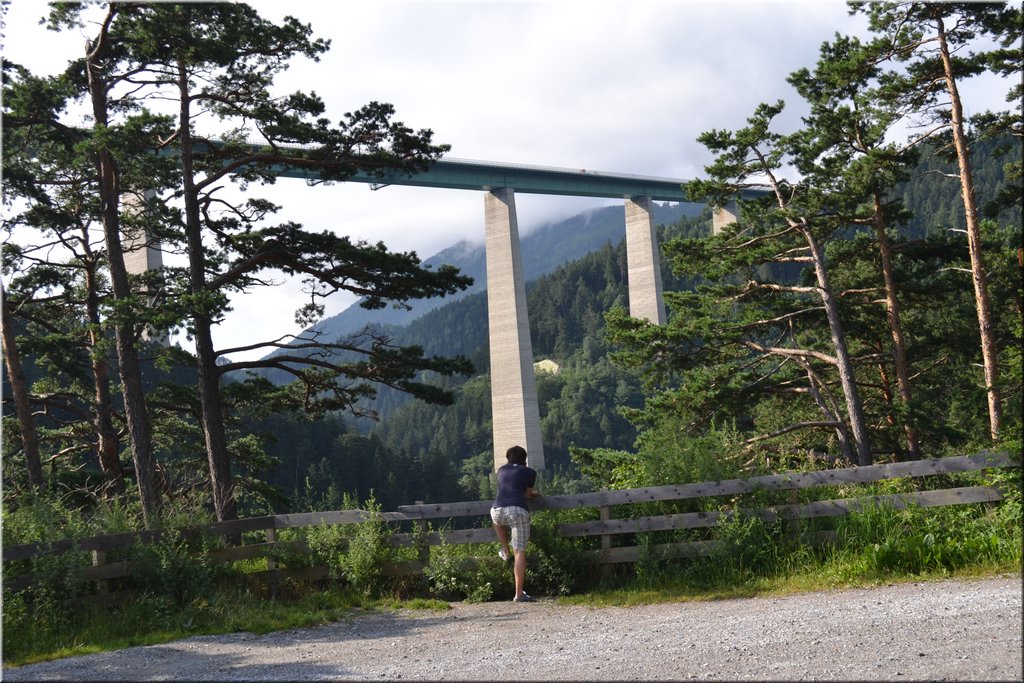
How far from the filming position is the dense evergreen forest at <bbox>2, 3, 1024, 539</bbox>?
15.8 meters

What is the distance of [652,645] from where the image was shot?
261 inches

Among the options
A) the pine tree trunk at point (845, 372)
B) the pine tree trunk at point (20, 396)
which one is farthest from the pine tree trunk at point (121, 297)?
the pine tree trunk at point (845, 372)

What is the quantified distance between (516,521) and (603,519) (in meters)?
0.97

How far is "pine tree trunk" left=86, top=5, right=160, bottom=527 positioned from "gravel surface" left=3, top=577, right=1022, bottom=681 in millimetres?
8638

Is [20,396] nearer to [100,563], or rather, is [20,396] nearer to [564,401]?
[100,563]

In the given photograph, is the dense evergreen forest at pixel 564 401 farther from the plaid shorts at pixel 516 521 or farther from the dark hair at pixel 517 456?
the plaid shorts at pixel 516 521

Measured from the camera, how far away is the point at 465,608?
915 cm

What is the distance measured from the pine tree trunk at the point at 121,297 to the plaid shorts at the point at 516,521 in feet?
27.8

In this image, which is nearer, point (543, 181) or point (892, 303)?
point (892, 303)

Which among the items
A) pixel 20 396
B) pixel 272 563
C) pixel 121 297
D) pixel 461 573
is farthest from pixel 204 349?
pixel 461 573

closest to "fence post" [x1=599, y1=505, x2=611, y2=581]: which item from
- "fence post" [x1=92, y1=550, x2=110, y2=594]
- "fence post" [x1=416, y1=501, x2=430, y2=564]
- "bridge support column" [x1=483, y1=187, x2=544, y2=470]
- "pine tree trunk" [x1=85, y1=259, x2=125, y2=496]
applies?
"fence post" [x1=416, y1=501, x2=430, y2=564]

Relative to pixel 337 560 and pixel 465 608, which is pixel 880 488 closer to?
pixel 465 608

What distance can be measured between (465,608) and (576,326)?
135 meters

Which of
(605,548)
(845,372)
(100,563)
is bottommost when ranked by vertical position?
(605,548)
